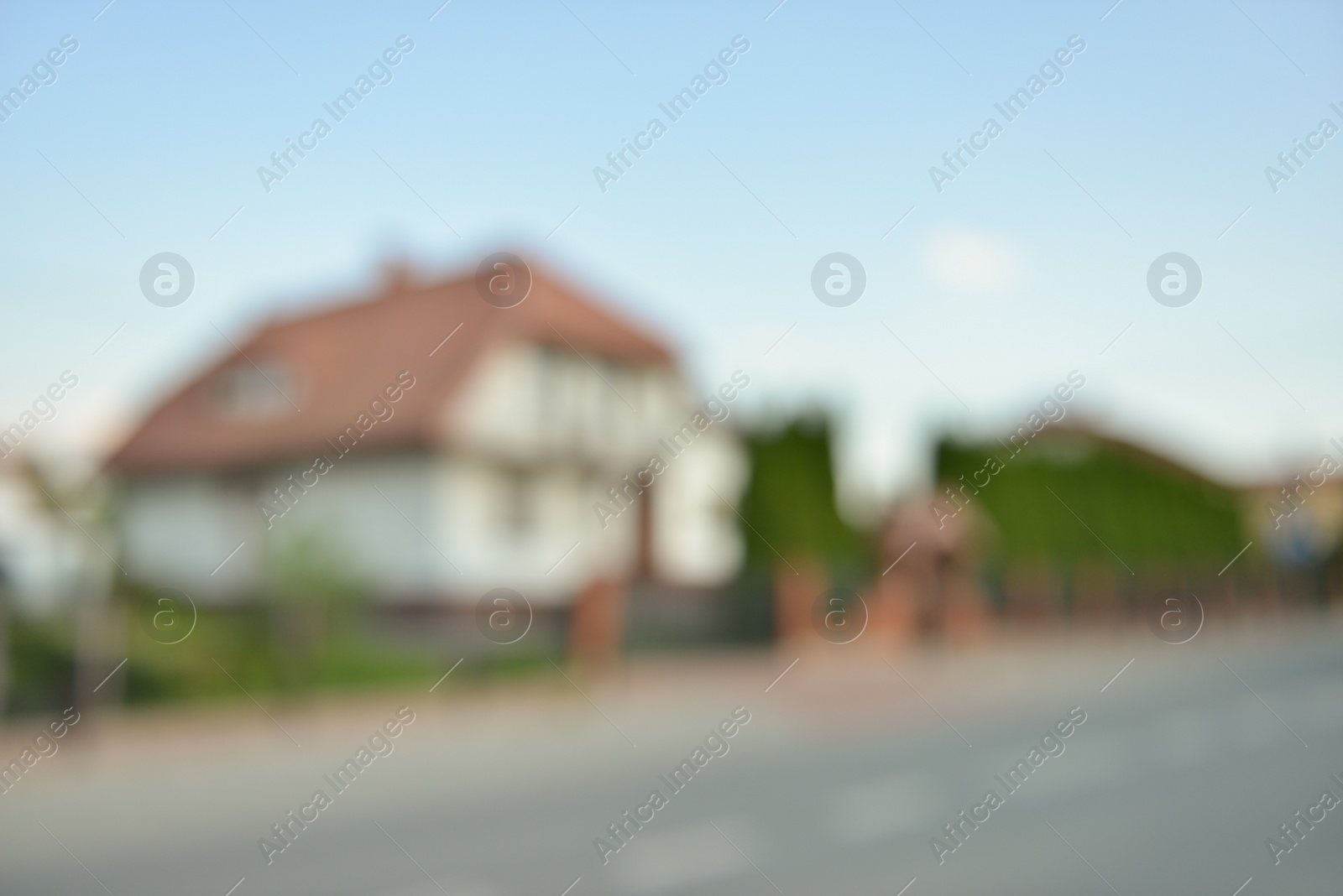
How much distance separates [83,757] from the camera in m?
10.1

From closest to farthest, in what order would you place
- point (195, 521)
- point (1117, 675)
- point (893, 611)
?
point (1117, 675)
point (893, 611)
point (195, 521)

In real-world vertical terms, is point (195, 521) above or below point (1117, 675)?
above

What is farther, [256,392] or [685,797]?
[256,392]

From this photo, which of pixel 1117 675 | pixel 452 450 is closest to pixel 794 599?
pixel 1117 675

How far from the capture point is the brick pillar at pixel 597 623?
17.3m

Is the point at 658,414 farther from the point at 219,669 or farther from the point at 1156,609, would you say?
the point at 1156,609

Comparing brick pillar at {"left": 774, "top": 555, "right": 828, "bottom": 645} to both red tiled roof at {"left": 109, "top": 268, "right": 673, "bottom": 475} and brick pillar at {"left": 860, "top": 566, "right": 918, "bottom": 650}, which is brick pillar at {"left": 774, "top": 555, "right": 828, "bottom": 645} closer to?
brick pillar at {"left": 860, "top": 566, "right": 918, "bottom": 650}

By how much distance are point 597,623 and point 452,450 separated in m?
6.15

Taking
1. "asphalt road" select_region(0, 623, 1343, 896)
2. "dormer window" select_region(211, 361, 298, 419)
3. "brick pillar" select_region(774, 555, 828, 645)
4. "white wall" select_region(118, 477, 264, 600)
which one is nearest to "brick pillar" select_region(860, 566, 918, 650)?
"brick pillar" select_region(774, 555, 828, 645)

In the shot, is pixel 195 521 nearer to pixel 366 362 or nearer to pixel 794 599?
pixel 366 362

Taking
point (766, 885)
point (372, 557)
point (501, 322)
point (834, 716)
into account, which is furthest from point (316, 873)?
point (501, 322)

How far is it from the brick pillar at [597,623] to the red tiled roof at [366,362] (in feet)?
18.8

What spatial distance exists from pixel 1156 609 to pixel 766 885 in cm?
3524

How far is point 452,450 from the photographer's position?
2188cm
